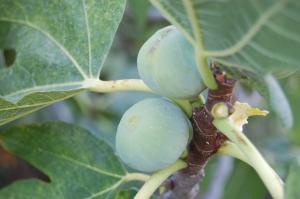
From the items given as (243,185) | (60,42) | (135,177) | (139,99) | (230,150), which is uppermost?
(60,42)

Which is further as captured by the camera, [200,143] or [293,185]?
[200,143]

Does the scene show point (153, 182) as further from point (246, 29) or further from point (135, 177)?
point (246, 29)

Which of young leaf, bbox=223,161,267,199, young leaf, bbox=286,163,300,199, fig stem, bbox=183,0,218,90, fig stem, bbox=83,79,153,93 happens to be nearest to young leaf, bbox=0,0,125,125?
fig stem, bbox=83,79,153,93

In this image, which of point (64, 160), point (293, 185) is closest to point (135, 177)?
point (64, 160)

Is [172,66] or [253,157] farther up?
[172,66]

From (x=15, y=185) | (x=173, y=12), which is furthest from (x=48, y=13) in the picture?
(x=173, y=12)

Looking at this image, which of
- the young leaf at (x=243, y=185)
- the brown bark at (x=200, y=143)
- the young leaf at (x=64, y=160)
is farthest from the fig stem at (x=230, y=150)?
the young leaf at (x=243, y=185)

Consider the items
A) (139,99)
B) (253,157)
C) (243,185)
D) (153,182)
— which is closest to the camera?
(253,157)
